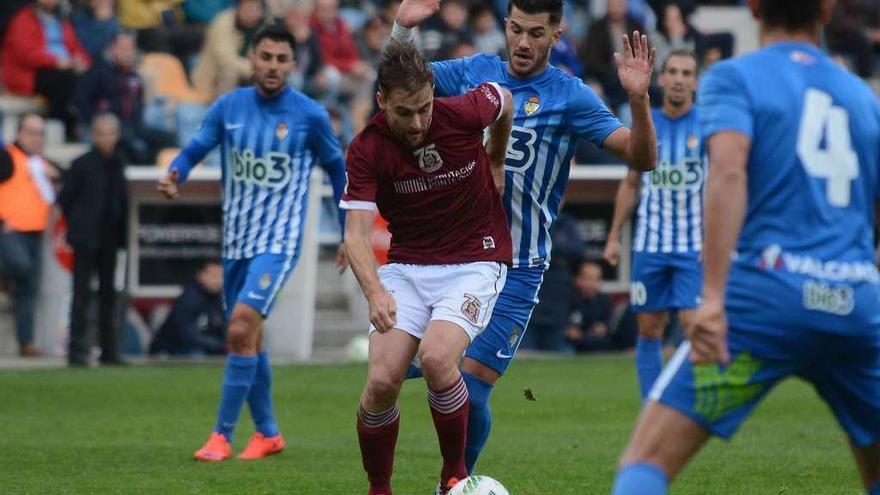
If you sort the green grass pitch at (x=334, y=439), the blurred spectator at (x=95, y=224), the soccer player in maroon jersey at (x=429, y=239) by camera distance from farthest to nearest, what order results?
the blurred spectator at (x=95, y=224) → the green grass pitch at (x=334, y=439) → the soccer player in maroon jersey at (x=429, y=239)

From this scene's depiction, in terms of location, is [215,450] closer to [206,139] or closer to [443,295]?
[206,139]

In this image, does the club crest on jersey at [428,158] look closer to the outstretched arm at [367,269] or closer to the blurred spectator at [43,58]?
the outstretched arm at [367,269]

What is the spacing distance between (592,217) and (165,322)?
212 inches

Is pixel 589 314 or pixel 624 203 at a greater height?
pixel 624 203

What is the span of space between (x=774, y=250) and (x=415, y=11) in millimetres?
3299

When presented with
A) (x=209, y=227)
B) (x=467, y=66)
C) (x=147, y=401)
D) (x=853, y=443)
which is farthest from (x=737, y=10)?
(x=853, y=443)

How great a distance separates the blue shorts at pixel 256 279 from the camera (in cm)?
1014

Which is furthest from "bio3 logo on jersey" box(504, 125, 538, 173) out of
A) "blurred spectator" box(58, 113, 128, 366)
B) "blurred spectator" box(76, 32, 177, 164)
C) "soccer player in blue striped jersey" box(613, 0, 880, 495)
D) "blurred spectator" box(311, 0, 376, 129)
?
"blurred spectator" box(311, 0, 376, 129)

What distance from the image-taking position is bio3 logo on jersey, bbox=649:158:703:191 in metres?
12.7

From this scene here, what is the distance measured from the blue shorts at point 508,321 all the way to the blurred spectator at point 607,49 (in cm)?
1304

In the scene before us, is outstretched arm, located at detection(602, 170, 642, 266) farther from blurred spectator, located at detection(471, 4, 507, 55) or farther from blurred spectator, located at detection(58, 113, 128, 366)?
blurred spectator, located at detection(471, 4, 507, 55)

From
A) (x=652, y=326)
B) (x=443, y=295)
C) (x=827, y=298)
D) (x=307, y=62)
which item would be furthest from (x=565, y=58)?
(x=827, y=298)

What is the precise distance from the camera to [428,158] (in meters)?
7.38

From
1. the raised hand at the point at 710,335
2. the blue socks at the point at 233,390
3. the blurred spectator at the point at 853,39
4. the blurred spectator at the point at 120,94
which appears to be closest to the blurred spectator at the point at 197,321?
the blurred spectator at the point at 120,94
